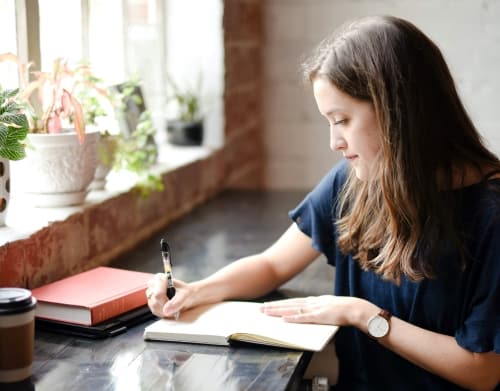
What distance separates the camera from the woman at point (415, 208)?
143 cm

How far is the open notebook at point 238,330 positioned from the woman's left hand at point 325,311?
1cm

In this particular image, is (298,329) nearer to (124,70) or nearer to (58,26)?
(58,26)

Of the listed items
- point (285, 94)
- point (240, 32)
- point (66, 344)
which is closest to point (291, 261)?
point (66, 344)

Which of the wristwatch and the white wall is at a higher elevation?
the white wall

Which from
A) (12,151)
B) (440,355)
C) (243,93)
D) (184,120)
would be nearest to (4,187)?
(12,151)

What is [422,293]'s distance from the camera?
1.53m

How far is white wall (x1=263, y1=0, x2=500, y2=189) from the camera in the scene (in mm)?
3352

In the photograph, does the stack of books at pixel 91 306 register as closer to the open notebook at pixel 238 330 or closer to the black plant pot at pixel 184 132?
the open notebook at pixel 238 330

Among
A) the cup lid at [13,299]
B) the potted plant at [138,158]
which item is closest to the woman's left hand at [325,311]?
the cup lid at [13,299]

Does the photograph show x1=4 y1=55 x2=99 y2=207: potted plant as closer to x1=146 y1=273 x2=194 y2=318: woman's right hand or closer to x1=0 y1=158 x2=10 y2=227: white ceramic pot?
Answer: x1=0 y1=158 x2=10 y2=227: white ceramic pot

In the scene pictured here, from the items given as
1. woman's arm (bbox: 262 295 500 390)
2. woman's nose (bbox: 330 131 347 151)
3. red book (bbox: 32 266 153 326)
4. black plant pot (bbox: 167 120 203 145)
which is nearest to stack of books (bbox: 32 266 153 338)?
red book (bbox: 32 266 153 326)

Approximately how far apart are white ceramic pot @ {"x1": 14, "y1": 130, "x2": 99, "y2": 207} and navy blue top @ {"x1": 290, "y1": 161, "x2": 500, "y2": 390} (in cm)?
51

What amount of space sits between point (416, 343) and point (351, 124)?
0.41 meters

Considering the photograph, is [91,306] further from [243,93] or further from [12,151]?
[243,93]
